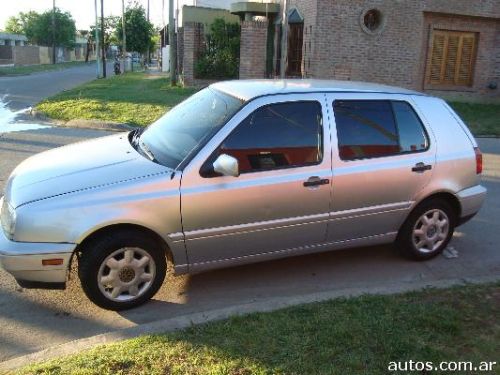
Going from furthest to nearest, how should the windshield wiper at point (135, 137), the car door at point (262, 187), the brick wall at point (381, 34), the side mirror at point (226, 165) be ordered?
the brick wall at point (381, 34)
the windshield wiper at point (135, 137)
the car door at point (262, 187)
the side mirror at point (226, 165)

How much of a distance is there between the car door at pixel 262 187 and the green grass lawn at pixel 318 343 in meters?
0.67

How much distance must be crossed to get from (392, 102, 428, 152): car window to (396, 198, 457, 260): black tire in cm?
57

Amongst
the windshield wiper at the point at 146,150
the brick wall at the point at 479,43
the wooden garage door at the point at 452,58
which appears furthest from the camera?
the wooden garage door at the point at 452,58

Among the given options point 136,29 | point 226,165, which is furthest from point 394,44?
point 136,29

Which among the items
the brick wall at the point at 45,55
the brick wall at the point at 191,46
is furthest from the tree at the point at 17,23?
the brick wall at the point at 191,46

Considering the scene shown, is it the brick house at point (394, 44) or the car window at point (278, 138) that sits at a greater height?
the brick house at point (394, 44)

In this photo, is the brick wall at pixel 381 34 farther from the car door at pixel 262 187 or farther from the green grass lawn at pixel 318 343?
the green grass lawn at pixel 318 343

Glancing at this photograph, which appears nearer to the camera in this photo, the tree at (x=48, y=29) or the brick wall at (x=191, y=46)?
the brick wall at (x=191, y=46)

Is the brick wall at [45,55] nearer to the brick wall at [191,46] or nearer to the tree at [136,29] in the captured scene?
the tree at [136,29]

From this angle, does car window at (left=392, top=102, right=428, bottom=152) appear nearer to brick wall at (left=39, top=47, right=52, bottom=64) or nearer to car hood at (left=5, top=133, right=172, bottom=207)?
car hood at (left=5, top=133, right=172, bottom=207)

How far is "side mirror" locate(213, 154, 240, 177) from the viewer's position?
147 inches

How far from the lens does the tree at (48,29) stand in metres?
70.0

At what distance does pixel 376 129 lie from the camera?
4.52 meters

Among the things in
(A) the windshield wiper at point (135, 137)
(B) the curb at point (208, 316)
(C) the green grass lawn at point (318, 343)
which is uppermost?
(A) the windshield wiper at point (135, 137)
